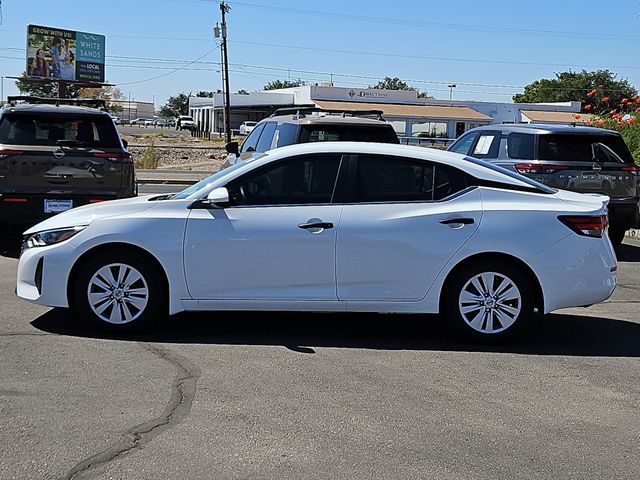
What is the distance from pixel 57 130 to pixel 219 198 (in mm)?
4809

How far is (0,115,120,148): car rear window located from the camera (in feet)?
35.6

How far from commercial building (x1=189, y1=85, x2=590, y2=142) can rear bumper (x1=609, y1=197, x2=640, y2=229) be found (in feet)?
190

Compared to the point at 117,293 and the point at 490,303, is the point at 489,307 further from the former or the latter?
the point at 117,293

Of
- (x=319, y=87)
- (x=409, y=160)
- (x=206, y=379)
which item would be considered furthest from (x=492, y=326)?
(x=319, y=87)

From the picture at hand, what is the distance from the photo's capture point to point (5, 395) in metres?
5.55

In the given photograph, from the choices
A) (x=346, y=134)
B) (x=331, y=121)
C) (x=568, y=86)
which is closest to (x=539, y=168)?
(x=346, y=134)

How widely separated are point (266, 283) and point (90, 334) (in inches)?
58.8

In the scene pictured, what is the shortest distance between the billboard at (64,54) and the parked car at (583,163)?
58.2 metres

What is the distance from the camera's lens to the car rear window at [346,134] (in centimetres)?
1136

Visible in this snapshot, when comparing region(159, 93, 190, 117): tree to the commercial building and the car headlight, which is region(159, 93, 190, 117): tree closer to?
the commercial building

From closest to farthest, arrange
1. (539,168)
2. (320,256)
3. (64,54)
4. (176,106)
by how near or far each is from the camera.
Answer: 1. (320,256)
2. (539,168)
3. (64,54)
4. (176,106)

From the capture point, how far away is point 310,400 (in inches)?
222

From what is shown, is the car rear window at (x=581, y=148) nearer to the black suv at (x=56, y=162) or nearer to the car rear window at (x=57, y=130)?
the black suv at (x=56, y=162)

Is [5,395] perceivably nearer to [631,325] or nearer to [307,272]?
[307,272]
